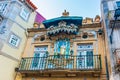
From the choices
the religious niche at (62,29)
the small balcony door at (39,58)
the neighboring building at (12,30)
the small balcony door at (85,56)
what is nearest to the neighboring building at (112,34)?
the small balcony door at (85,56)

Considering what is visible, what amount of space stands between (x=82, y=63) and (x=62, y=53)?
156 cm

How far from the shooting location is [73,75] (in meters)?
10.1

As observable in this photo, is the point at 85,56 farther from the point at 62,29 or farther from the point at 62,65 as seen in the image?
the point at 62,29

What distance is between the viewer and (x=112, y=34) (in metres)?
9.06

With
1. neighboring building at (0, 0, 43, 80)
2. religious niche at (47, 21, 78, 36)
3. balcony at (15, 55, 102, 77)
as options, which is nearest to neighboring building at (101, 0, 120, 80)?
balcony at (15, 55, 102, 77)


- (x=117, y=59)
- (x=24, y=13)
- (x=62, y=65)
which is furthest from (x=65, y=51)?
(x=24, y=13)

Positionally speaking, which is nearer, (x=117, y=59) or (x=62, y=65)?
(x=117, y=59)

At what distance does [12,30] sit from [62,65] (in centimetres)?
456

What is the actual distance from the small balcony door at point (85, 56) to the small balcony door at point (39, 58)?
2.52 meters

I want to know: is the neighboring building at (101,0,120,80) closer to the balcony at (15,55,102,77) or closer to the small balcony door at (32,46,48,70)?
the balcony at (15,55,102,77)

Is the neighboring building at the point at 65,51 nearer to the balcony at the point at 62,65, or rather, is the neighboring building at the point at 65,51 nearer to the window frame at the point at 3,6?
the balcony at the point at 62,65

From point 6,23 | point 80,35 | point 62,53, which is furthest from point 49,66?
point 6,23

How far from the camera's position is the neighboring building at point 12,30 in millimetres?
10516

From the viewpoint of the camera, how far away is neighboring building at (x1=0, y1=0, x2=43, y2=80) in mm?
10516
